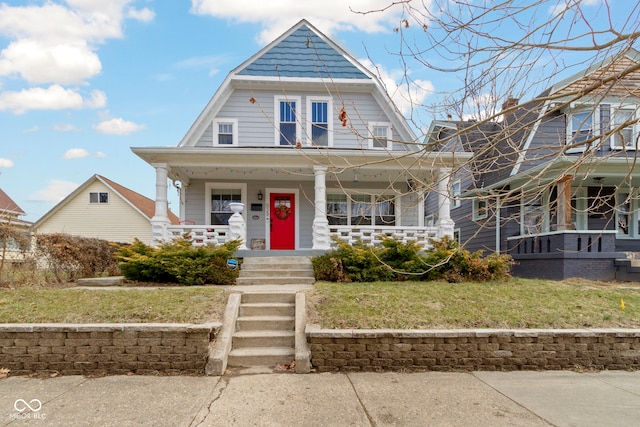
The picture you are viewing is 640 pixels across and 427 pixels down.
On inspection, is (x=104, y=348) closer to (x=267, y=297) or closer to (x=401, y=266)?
(x=267, y=297)

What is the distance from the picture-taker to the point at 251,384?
4.15 m

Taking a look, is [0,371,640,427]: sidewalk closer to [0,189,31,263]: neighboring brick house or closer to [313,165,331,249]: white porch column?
[0,189,31,263]: neighboring brick house

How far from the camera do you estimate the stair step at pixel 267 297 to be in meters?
6.15

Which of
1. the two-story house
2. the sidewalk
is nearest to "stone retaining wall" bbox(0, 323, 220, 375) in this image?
the sidewalk

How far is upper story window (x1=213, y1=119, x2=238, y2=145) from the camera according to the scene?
11836 mm

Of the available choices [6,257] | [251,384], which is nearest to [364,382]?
[251,384]

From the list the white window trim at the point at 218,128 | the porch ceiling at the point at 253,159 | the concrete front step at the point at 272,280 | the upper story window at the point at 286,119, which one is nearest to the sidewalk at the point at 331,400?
the concrete front step at the point at 272,280

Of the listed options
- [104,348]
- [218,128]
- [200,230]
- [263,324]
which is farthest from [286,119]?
[104,348]

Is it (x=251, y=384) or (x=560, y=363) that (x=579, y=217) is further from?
(x=251, y=384)

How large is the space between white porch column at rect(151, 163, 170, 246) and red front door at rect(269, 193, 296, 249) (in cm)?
337

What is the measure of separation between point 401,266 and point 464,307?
8.44ft

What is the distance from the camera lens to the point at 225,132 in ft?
39.1

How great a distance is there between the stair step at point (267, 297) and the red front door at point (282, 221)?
19.2ft

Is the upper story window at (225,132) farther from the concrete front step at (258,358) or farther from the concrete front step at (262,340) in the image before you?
the concrete front step at (258,358)
